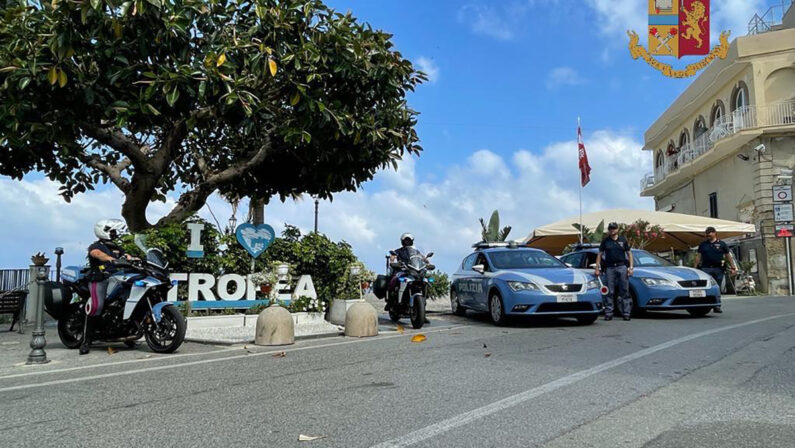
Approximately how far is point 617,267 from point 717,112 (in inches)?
912

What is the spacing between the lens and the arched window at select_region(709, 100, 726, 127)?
29.4m

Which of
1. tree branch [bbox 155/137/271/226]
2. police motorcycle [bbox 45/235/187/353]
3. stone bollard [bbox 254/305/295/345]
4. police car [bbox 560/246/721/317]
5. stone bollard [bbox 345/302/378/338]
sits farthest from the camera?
tree branch [bbox 155/137/271/226]

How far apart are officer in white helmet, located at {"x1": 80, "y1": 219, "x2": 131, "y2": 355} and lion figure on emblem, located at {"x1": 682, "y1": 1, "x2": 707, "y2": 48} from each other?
26.6 meters

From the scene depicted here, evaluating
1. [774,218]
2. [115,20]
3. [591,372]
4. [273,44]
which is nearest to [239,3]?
[273,44]

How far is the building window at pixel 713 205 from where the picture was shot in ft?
99.3

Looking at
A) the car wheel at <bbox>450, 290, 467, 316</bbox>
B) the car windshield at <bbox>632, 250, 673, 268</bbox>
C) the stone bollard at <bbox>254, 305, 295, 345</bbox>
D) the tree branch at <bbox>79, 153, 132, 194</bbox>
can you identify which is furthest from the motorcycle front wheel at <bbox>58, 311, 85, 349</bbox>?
the car windshield at <bbox>632, 250, 673, 268</bbox>

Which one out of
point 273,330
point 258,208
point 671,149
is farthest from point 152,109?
point 671,149

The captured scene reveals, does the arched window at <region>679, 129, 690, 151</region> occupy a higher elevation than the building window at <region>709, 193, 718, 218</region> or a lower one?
higher

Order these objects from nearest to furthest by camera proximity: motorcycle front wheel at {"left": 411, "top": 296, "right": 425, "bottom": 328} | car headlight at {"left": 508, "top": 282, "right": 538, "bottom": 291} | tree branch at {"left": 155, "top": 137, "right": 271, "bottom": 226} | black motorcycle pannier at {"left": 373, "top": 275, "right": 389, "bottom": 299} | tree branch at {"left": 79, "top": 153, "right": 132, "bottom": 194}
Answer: car headlight at {"left": 508, "top": 282, "right": 538, "bottom": 291} < motorcycle front wheel at {"left": 411, "top": 296, "right": 425, "bottom": 328} < black motorcycle pannier at {"left": 373, "top": 275, "right": 389, "bottom": 299} < tree branch at {"left": 155, "top": 137, "right": 271, "bottom": 226} < tree branch at {"left": 79, "top": 153, "right": 132, "bottom": 194}

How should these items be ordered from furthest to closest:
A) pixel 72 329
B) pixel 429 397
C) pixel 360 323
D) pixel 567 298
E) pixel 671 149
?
pixel 671 149
pixel 567 298
pixel 360 323
pixel 72 329
pixel 429 397

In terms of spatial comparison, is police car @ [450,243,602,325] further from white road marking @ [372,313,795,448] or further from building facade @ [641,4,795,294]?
building facade @ [641,4,795,294]

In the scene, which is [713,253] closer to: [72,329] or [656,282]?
[656,282]

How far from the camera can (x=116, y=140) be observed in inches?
450

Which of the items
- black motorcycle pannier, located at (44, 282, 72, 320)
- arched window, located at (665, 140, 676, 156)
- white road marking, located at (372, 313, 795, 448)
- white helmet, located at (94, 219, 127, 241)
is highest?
arched window, located at (665, 140, 676, 156)
